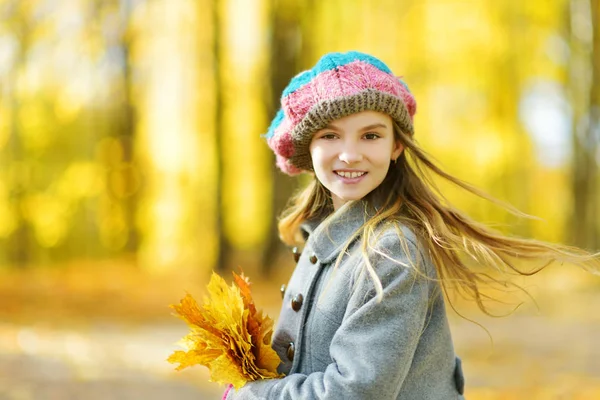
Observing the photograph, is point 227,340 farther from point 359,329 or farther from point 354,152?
point 354,152

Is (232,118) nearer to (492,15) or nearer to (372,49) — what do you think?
(372,49)

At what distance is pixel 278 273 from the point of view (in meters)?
12.3

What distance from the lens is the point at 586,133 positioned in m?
13.3

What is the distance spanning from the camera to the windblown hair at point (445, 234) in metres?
2.14

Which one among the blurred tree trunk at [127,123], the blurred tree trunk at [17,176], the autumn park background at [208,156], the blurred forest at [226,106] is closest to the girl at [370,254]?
the autumn park background at [208,156]

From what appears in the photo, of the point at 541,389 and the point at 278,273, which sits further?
the point at 278,273

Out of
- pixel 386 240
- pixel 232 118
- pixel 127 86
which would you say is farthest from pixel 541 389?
pixel 127 86

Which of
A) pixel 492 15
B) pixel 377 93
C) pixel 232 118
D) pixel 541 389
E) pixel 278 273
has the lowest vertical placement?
pixel 278 273

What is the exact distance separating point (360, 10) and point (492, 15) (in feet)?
10.0

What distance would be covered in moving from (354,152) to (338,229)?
1.03 feet

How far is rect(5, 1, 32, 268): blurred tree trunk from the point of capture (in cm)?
1617

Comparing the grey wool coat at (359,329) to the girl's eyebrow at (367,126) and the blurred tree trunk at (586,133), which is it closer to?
the girl's eyebrow at (367,126)

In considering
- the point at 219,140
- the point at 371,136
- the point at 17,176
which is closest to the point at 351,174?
the point at 371,136

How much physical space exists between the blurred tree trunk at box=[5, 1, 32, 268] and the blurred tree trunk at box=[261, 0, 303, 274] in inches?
235
